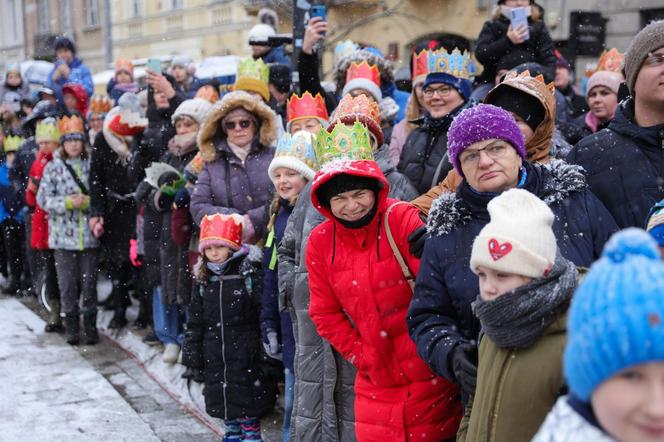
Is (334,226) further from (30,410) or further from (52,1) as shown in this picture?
(52,1)

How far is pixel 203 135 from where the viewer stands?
5.40 meters

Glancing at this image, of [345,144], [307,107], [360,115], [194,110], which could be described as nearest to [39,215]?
[194,110]

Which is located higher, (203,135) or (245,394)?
(203,135)

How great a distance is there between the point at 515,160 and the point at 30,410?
4406 mm

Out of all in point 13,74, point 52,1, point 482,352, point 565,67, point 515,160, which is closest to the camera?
point 482,352

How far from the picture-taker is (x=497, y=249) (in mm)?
2250

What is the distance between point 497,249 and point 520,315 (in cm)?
21

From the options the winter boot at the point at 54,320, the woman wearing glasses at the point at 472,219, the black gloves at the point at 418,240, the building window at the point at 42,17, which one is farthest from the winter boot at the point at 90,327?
the building window at the point at 42,17

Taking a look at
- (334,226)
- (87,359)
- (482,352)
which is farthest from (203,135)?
(482,352)

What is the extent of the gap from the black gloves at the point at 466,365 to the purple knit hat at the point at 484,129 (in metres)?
0.74

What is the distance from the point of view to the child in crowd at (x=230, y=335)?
4.77 meters

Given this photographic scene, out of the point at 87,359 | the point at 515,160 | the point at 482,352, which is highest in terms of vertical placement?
the point at 515,160

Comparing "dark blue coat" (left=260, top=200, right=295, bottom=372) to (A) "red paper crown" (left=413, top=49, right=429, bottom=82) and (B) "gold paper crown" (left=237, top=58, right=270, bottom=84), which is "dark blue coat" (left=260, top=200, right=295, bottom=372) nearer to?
(A) "red paper crown" (left=413, top=49, right=429, bottom=82)

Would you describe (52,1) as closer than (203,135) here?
No
